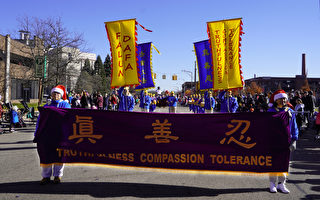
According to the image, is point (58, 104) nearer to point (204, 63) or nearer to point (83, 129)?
point (83, 129)

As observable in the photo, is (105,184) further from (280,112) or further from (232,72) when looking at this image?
(232,72)

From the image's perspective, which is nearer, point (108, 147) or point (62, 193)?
point (62, 193)

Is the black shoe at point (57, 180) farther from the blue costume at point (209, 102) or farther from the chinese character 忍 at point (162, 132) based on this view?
the blue costume at point (209, 102)

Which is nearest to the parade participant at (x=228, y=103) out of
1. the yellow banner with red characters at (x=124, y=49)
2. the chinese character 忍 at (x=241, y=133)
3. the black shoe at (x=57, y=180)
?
the yellow banner with red characters at (x=124, y=49)

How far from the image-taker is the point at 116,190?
4.93 meters

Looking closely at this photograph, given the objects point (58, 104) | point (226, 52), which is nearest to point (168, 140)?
point (58, 104)

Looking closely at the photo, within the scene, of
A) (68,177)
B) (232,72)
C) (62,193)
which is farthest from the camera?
(232,72)

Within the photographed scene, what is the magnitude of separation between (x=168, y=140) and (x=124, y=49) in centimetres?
482

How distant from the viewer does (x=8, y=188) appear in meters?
4.97

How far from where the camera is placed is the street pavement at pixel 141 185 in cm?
467

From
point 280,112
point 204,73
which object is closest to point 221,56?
point 204,73

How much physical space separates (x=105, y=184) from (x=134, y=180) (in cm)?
58

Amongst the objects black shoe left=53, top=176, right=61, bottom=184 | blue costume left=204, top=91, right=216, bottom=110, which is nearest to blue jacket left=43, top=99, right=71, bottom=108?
black shoe left=53, top=176, right=61, bottom=184

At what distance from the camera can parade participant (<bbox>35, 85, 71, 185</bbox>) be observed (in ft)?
17.2
